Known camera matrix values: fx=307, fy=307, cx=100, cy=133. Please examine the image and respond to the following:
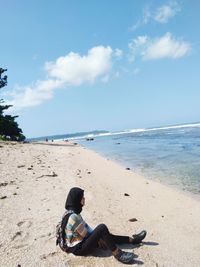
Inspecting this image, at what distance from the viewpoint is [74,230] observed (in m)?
5.50

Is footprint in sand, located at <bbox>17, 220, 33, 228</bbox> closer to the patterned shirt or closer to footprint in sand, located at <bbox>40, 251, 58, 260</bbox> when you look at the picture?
footprint in sand, located at <bbox>40, 251, 58, 260</bbox>

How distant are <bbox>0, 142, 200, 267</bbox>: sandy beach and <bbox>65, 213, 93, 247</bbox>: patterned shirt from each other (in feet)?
0.85

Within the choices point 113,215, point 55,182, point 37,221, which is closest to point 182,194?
point 113,215

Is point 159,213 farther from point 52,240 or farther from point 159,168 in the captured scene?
point 159,168

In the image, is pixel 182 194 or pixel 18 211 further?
pixel 182 194

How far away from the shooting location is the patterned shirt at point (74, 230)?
5465 mm

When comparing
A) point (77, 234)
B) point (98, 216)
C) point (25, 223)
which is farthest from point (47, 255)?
point (98, 216)

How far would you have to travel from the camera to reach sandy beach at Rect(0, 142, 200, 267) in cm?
535

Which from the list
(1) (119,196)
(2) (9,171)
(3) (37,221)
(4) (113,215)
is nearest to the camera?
(3) (37,221)

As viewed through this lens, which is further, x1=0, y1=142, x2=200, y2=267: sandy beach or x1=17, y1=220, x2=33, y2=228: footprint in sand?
x1=17, y1=220, x2=33, y2=228: footprint in sand

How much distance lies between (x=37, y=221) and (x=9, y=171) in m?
6.15

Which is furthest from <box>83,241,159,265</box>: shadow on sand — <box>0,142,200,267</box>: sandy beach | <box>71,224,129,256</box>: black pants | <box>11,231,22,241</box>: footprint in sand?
<box>11,231,22,241</box>: footprint in sand

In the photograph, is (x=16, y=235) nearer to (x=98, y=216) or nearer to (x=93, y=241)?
(x=93, y=241)

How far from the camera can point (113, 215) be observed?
7621 millimetres
